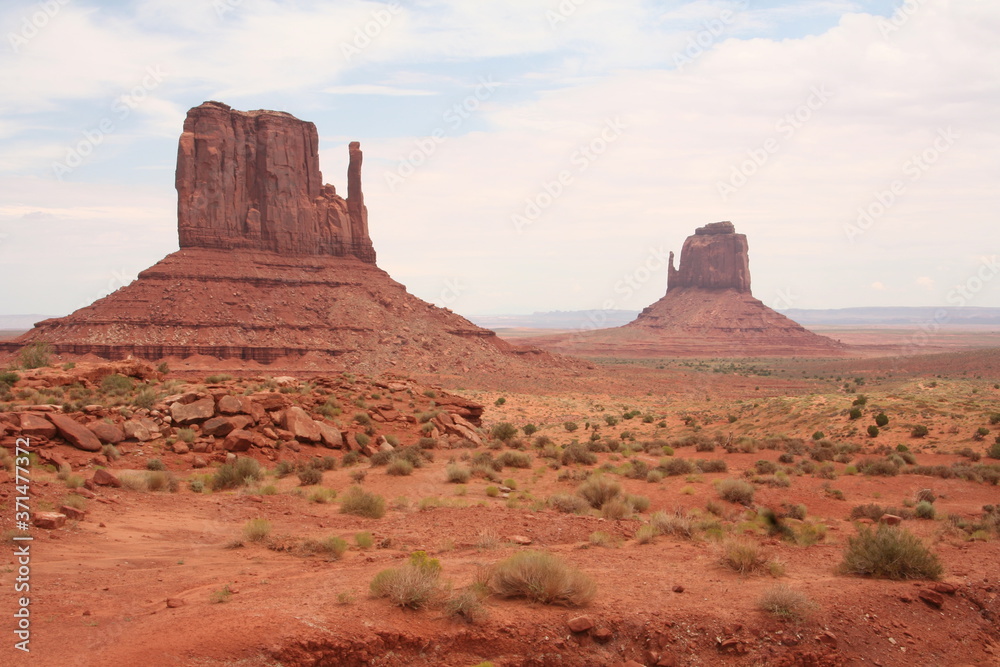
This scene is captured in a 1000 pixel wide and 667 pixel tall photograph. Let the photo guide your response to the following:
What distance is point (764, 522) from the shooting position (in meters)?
14.7

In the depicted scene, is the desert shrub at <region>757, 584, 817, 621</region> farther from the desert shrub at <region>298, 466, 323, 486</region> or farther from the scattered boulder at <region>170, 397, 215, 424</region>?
the scattered boulder at <region>170, 397, 215, 424</region>

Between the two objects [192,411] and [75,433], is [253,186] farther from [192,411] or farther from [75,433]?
[75,433]

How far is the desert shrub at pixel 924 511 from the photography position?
51.0 feet

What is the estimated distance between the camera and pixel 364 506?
14.6 meters

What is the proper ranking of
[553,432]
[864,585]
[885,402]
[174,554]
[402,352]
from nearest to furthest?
[864,585] < [174,554] < [885,402] < [553,432] < [402,352]

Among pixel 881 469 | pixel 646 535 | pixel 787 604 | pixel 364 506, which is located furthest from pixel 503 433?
pixel 787 604

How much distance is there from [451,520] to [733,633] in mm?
6392

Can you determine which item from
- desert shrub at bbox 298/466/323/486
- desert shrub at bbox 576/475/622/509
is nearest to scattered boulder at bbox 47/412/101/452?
desert shrub at bbox 298/466/323/486

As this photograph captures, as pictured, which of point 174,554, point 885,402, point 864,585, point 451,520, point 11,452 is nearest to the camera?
point 864,585

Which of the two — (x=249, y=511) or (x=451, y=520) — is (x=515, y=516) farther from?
(x=249, y=511)

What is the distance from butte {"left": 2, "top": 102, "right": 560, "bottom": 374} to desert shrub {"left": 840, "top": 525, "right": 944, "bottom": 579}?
200 feet

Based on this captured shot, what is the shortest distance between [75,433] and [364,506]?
8.13 m

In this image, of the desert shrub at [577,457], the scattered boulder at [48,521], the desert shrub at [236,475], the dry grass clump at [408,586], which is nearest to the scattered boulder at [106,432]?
the desert shrub at [236,475]

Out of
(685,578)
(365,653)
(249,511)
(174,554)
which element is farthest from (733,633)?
(249,511)
